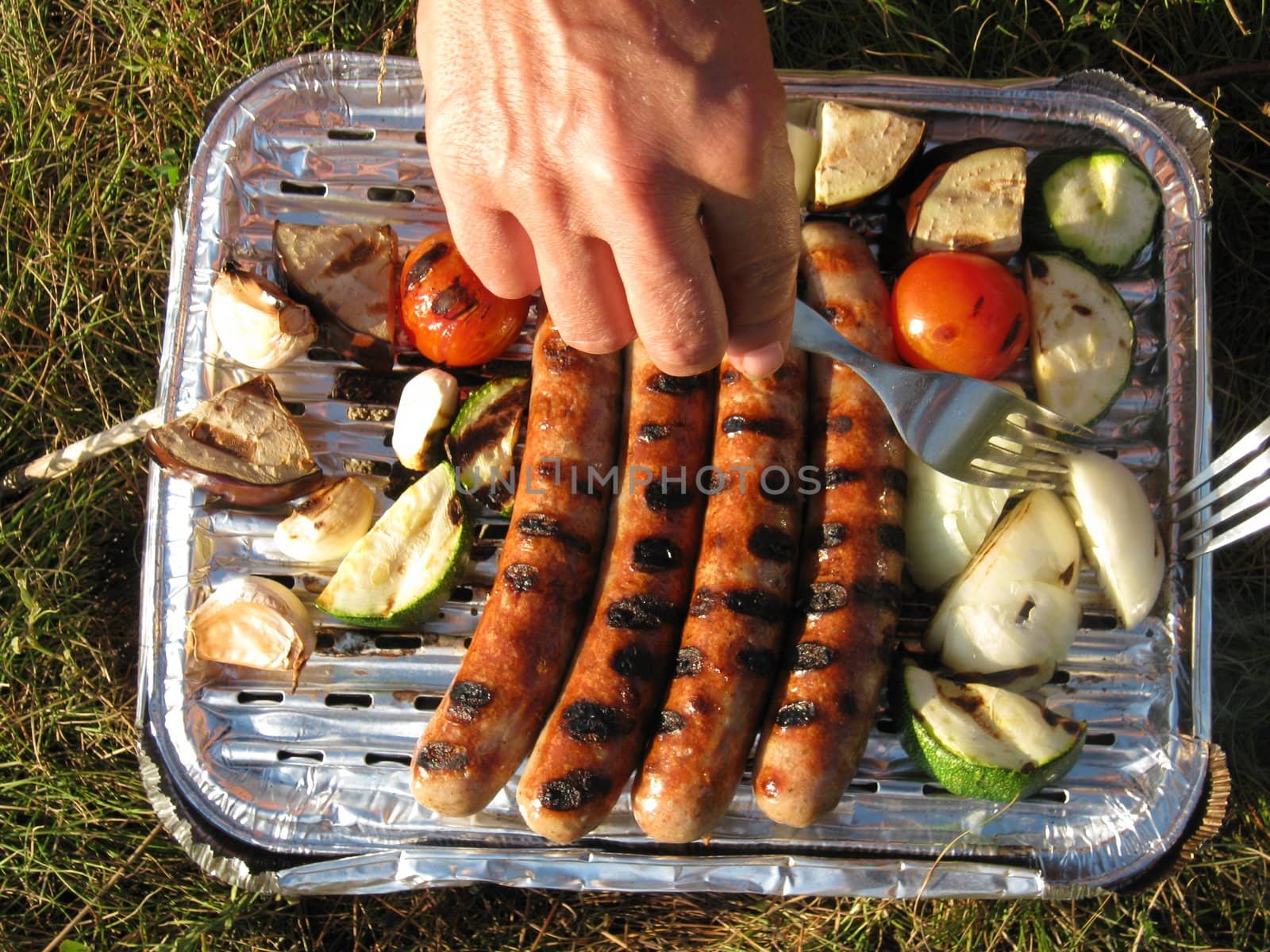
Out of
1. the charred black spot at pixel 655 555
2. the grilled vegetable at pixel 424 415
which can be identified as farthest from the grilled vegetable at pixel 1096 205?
the grilled vegetable at pixel 424 415

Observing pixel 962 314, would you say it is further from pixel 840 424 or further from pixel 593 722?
pixel 593 722

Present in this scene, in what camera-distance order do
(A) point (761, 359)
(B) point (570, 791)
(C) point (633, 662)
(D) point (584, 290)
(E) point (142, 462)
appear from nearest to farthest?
(D) point (584, 290) → (A) point (761, 359) → (B) point (570, 791) → (C) point (633, 662) → (E) point (142, 462)

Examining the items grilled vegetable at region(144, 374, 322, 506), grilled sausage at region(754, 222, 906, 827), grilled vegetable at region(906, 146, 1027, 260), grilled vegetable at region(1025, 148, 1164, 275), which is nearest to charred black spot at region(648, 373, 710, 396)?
grilled sausage at region(754, 222, 906, 827)

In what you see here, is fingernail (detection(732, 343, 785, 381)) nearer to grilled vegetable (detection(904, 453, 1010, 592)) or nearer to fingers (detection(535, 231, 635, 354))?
fingers (detection(535, 231, 635, 354))

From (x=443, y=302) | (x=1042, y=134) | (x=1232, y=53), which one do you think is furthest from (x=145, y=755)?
(x=1232, y=53)

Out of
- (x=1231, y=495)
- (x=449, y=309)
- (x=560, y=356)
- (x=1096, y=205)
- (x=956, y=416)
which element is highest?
(x=1096, y=205)

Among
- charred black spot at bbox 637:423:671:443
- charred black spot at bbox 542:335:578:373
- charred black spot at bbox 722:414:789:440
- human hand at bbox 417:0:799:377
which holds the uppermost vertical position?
human hand at bbox 417:0:799:377

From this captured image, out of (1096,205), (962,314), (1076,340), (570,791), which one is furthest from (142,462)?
(1096,205)
